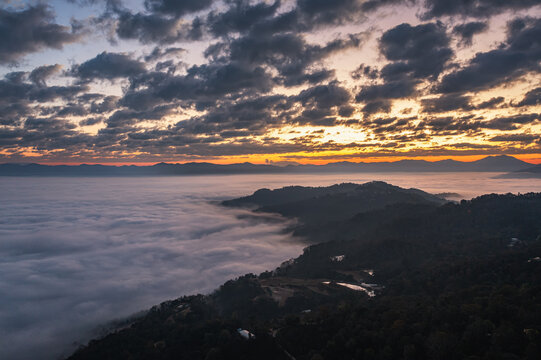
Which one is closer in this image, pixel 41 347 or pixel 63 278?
pixel 41 347

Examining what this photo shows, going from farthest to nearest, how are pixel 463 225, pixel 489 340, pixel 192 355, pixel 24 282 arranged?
pixel 463 225 < pixel 24 282 < pixel 192 355 < pixel 489 340

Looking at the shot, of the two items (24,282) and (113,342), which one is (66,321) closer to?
(113,342)

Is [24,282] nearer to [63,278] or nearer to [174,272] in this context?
[63,278]

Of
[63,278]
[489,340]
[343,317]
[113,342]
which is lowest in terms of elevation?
[63,278]

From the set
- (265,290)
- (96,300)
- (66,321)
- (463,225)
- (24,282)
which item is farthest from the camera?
(463,225)

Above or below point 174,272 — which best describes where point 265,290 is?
above

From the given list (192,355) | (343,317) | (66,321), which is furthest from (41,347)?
(343,317)

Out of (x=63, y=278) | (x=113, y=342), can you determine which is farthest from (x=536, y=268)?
(x=63, y=278)
